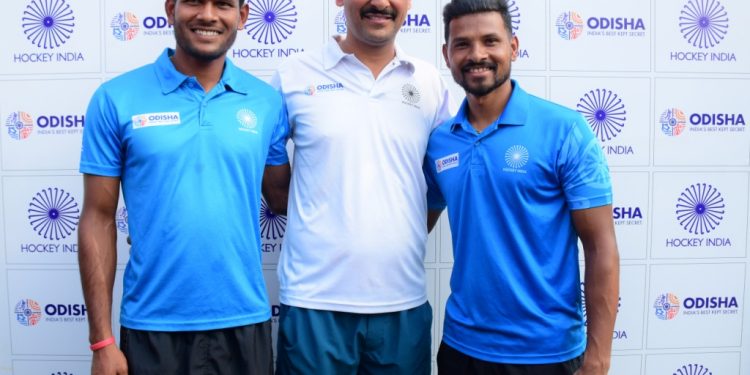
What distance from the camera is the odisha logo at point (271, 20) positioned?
7.56 feet

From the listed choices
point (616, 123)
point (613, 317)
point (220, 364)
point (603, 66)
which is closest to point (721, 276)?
point (616, 123)

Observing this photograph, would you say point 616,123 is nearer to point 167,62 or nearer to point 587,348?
point 587,348

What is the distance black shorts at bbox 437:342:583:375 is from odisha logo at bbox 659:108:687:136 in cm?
134

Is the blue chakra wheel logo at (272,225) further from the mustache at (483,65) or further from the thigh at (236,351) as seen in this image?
the mustache at (483,65)

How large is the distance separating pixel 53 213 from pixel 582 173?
228cm

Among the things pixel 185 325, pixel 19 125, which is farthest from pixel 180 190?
pixel 19 125

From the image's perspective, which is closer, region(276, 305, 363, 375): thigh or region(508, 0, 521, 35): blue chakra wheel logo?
region(276, 305, 363, 375): thigh

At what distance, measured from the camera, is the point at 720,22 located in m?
2.42

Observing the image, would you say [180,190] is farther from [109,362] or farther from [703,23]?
[703,23]

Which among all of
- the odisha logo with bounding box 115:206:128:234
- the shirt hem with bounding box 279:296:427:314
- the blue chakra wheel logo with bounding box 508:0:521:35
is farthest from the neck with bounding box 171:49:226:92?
the blue chakra wheel logo with bounding box 508:0:521:35

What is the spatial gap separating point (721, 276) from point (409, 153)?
1.79 metres

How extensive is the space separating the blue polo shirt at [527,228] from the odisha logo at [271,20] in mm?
1130

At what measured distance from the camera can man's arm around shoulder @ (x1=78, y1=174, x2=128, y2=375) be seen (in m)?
1.54

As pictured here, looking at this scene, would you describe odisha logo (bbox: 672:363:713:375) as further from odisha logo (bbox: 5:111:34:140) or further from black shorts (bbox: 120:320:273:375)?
odisha logo (bbox: 5:111:34:140)
